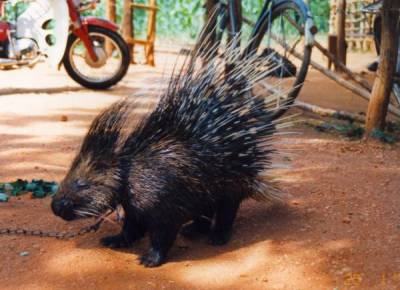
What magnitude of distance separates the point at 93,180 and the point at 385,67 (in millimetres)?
2668

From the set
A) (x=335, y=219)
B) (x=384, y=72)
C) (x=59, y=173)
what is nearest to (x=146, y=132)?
(x=335, y=219)

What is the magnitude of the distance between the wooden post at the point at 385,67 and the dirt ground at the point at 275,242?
0.71ft

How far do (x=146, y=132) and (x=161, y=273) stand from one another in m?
0.65

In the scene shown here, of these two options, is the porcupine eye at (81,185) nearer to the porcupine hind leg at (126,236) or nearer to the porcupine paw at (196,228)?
the porcupine hind leg at (126,236)

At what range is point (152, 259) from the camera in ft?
9.59

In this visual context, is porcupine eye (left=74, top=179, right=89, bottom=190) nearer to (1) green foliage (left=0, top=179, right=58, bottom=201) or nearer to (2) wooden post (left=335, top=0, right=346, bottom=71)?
(1) green foliage (left=0, top=179, right=58, bottom=201)

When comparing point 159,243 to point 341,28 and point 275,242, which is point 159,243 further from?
point 341,28

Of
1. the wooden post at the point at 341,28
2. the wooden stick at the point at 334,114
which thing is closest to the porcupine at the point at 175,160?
the wooden stick at the point at 334,114

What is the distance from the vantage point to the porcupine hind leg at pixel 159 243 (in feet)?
9.59

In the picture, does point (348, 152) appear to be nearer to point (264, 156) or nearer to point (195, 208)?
point (264, 156)

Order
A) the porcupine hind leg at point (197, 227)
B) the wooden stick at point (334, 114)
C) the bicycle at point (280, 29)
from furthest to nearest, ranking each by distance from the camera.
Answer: the wooden stick at point (334, 114), the bicycle at point (280, 29), the porcupine hind leg at point (197, 227)

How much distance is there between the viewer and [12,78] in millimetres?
8445

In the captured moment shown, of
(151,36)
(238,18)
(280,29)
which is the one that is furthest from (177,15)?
(280,29)

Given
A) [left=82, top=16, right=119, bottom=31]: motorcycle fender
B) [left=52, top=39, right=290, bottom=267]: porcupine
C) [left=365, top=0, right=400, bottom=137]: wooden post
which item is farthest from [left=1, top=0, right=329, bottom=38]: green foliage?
[left=52, top=39, right=290, bottom=267]: porcupine
